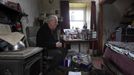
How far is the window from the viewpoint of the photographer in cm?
746

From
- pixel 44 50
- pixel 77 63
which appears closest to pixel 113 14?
pixel 77 63

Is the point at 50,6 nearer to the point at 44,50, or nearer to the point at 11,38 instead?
the point at 44,50

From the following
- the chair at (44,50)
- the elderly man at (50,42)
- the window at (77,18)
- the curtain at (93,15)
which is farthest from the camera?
the window at (77,18)

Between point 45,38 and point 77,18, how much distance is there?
4204 mm

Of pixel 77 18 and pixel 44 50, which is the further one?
pixel 77 18

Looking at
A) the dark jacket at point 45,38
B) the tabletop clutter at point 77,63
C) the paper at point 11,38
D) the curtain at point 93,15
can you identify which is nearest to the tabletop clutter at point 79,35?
the tabletop clutter at point 77,63

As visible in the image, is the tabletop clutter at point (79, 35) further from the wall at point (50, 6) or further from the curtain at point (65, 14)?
the wall at point (50, 6)

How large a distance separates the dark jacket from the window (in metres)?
3.99

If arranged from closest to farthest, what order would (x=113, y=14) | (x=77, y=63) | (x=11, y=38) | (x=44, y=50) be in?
(x=11, y=38) < (x=44, y=50) < (x=77, y=63) < (x=113, y=14)

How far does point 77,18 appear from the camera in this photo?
7.48 meters

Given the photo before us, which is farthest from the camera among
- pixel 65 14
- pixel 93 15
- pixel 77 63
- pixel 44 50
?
pixel 93 15

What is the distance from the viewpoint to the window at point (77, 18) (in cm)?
746

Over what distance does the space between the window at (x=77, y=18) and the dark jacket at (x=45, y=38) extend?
13.1 feet

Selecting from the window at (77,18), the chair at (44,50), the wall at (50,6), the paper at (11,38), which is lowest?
the chair at (44,50)
